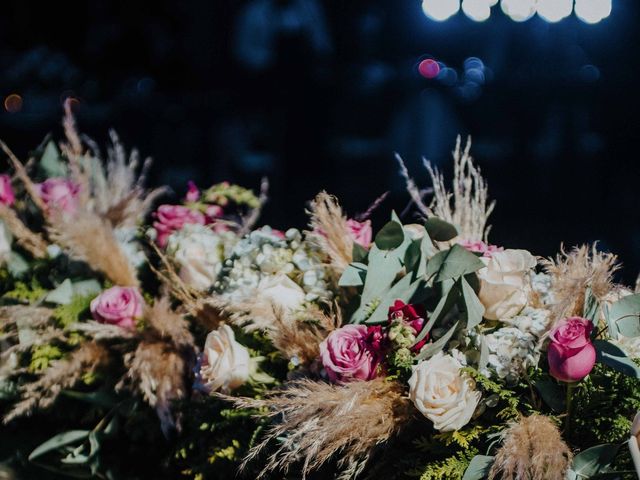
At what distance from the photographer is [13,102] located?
139 inches

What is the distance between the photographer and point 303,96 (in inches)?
140

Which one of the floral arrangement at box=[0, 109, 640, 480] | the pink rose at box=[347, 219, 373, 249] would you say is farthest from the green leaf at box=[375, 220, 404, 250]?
the pink rose at box=[347, 219, 373, 249]

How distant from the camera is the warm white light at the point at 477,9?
333cm

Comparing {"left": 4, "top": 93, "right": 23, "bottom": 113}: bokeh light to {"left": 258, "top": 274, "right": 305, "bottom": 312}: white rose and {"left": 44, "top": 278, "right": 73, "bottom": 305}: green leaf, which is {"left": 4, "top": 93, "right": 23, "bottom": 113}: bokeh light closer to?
{"left": 44, "top": 278, "right": 73, "bottom": 305}: green leaf

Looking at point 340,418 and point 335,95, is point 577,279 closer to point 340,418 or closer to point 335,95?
point 340,418

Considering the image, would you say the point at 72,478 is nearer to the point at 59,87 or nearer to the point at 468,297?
the point at 468,297

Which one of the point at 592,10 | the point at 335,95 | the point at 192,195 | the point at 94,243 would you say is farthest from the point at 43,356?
the point at 592,10

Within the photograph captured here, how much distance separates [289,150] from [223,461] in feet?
8.30

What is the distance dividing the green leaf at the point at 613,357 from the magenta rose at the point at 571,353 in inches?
1.0

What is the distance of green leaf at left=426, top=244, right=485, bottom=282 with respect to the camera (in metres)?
1.02

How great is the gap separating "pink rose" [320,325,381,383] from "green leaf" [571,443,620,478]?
Result: 0.29 m

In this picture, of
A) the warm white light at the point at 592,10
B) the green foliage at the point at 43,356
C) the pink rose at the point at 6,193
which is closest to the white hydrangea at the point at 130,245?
the green foliage at the point at 43,356

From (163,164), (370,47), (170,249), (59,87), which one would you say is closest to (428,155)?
(370,47)

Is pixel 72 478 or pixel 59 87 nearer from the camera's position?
pixel 72 478
